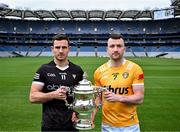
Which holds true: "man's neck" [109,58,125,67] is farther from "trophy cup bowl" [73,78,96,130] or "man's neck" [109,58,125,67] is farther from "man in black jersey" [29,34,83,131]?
"trophy cup bowl" [73,78,96,130]

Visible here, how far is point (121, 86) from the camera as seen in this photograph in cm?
432

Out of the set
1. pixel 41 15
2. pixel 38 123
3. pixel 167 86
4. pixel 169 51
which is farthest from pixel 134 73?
pixel 41 15

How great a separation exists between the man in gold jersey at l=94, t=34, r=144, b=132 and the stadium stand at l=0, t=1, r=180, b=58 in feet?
264

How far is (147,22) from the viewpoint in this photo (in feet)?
310

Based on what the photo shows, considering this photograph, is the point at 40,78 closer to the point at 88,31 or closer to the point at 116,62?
the point at 116,62

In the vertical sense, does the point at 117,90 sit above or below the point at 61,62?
below

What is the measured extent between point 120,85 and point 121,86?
0.02 meters

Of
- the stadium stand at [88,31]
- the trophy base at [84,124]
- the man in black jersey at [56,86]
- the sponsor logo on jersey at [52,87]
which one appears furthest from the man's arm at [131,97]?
the stadium stand at [88,31]

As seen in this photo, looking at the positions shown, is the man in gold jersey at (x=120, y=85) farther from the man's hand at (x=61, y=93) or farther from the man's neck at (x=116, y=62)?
the man's hand at (x=61, y=93)

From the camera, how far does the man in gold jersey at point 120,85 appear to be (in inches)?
168

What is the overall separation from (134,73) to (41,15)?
89.0 meters

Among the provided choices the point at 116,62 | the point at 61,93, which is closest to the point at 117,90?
the point at 116,62

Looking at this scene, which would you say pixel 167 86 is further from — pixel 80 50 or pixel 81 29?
→ pixel 81 29

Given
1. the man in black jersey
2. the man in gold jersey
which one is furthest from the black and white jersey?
the man in gold jersey
